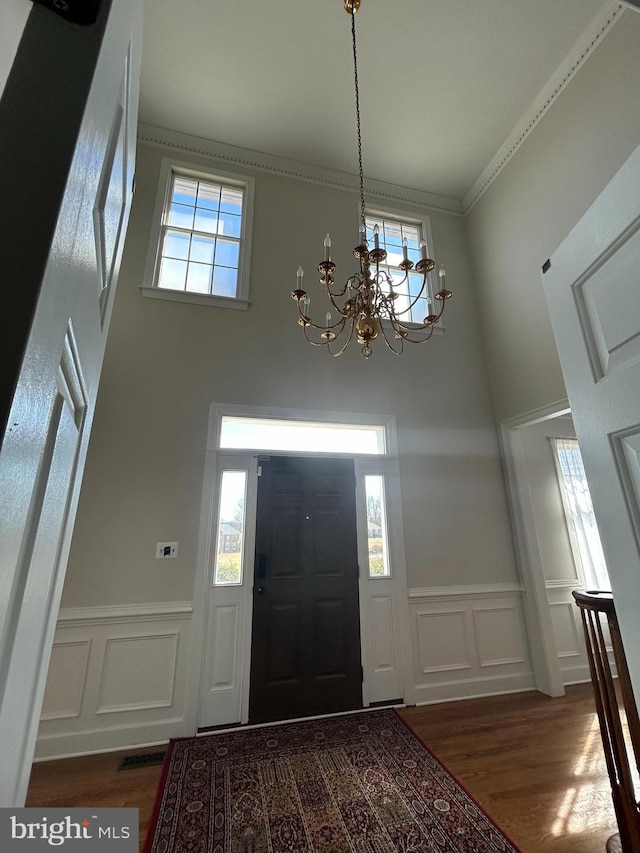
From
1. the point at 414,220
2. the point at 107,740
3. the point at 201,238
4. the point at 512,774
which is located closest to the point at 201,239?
the point at 201,238

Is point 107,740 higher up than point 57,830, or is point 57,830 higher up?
point 57,830

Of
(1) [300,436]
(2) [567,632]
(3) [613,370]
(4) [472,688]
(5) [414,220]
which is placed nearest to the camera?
(3) [613,370]

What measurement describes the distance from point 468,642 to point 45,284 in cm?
379

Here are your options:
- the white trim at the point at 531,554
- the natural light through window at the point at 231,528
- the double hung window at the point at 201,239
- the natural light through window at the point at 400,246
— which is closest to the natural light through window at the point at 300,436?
the natural light through window at the point at 231,528

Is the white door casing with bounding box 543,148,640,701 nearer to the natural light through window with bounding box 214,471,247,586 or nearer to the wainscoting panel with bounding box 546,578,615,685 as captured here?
the natural light through window with bounding box 214,471,247,586

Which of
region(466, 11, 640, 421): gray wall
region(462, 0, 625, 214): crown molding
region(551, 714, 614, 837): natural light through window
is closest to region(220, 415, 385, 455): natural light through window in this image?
region(466, 11, 640, 421): gray wall

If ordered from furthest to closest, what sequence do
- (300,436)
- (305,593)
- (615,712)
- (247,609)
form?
(300,436) → (305,593) → (247,609) → (615,712)

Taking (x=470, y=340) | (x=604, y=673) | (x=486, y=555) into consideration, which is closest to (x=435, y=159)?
(x=470, y=340)

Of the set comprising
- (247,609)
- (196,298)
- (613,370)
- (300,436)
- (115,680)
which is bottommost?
(115,680)

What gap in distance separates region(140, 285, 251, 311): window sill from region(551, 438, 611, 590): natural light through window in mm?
3582

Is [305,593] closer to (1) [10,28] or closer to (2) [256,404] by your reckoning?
(2) [256,404]

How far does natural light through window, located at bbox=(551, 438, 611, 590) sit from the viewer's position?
3.63 meters

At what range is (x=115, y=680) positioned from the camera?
2461mm
